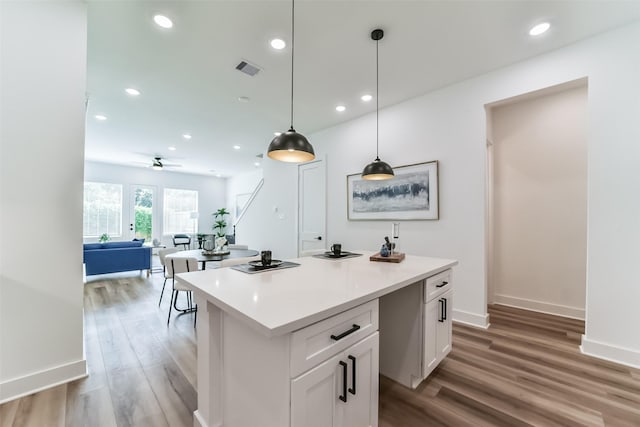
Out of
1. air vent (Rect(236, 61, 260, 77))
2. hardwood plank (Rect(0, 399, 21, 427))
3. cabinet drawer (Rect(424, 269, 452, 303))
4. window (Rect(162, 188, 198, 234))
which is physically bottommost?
hardwood plank (Rect(0, 399, 21, 427))

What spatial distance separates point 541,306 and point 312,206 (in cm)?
372

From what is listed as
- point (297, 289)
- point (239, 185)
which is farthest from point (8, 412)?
point (239, 185)

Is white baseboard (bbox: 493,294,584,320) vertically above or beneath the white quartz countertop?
beneath

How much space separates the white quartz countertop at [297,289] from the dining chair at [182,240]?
312 inches

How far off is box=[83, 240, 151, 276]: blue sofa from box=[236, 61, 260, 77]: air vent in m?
4.64

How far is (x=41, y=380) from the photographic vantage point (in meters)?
1.82

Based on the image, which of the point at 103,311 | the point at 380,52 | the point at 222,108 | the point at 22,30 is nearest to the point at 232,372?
the point at 22,30

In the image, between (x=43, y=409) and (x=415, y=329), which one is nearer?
(x=43, y=409)

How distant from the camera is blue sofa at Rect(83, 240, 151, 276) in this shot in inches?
190

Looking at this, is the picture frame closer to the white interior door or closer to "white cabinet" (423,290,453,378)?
the white interior door

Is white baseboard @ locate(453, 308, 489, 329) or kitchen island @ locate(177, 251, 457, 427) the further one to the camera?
white baseboard @ locate(453, 308, 489, 329)

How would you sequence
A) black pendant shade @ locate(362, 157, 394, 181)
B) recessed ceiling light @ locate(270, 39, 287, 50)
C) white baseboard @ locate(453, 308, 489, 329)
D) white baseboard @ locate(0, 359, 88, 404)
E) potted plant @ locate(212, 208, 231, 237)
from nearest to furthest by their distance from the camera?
white baseboard @ locate(0, 359, 88, 404) → recessed ceiling light @ locate(270, 39, 287, 50) → black pendant shade @ locate(362, 157, 394, 181) → white baseboard @ locate(453, 308, 489, 329) → potted plant @ locate(212, 208, 231, 237)

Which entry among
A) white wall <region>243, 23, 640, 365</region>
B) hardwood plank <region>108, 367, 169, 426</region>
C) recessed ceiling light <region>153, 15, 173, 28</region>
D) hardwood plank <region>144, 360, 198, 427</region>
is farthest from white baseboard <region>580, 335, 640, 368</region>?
recessed ceiling light <region>153, 15, 173, 28</region>

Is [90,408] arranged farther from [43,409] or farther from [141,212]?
[141,212]
